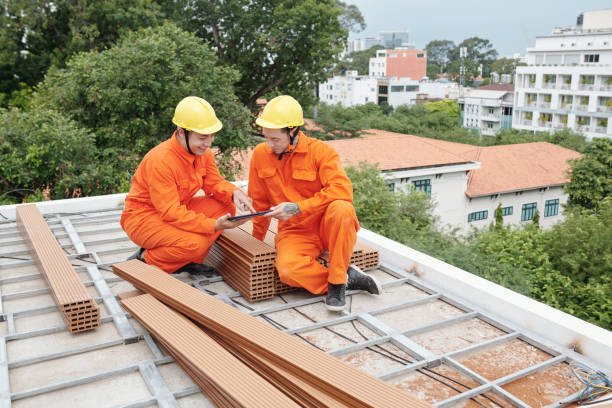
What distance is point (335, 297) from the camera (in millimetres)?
4012

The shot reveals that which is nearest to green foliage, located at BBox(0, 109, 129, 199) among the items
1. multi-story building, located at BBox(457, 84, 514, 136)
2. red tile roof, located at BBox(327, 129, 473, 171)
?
red tile roof, located at BBox(327, 129, 473, 171)

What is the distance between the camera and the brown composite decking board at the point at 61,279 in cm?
356

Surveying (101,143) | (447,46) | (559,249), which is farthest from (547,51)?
(447,46)

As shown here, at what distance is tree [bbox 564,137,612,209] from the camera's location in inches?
858

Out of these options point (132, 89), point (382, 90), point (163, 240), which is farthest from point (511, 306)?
point (382, 90)

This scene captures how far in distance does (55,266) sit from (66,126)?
586 cm

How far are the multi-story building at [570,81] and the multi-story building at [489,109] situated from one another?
2.59m

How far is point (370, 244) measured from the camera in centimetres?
530

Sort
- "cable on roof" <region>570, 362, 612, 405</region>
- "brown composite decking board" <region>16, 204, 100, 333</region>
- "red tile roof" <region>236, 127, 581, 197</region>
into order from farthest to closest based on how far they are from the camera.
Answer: "red tile roof" <region>236, 127, 581, 197</region>
"brown composite decking board" <region>16, 204, 100, 333</region>
"cable on roof" <region>570, 362, 612, 405</region>

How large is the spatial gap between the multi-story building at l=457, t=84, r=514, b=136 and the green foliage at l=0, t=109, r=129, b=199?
44362 millimetres

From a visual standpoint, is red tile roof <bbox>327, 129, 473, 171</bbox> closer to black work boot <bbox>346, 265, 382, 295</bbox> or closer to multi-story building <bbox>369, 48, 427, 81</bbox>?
black work boot <bbox>346, 265, 382, 295</bbox>

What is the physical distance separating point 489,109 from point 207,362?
173 feet

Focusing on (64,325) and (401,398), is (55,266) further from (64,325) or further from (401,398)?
(401,398)

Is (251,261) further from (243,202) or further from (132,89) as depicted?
(132,89)
